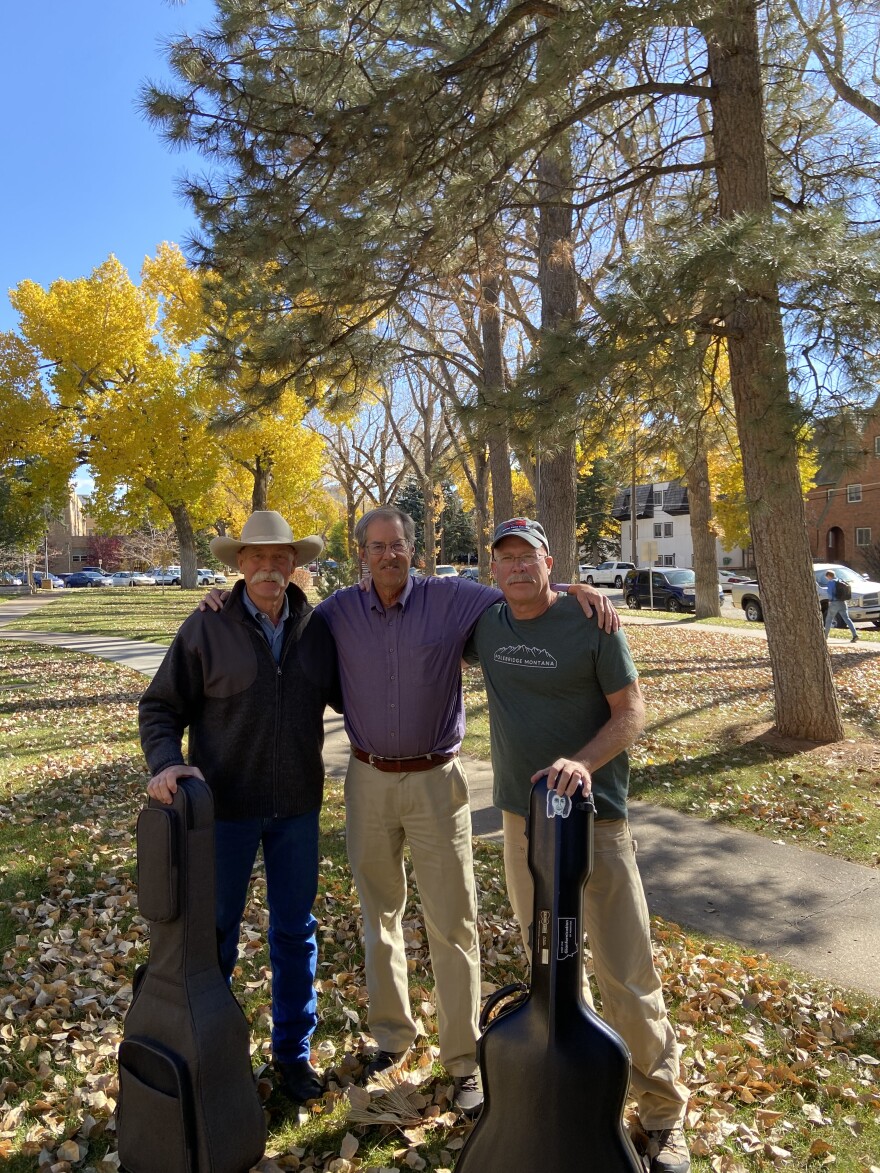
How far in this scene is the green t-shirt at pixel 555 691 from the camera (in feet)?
9.23

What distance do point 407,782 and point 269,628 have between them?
30.6 inches

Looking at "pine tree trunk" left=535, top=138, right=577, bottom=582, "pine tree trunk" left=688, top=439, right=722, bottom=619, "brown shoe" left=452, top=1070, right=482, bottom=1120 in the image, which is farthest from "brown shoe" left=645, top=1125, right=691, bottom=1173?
"pine tree trunk" left=688, top=439, right=722, bottom=619

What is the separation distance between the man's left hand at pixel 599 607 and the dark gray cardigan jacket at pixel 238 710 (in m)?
1.09

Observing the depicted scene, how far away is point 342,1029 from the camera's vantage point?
3781mm

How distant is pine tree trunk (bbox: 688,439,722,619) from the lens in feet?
66.8

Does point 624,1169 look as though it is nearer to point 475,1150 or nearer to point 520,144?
point 475,1150

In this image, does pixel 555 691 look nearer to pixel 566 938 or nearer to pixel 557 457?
pixel 566 938

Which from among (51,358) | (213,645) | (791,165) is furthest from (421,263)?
(51,358)

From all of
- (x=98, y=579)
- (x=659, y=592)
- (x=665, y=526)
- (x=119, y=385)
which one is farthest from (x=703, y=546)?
(x=98, y=579)

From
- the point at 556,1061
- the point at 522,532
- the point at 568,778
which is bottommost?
the point at 556,1061

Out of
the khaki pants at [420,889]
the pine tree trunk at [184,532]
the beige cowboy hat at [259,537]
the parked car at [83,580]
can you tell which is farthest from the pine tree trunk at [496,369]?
the parked car at [83,580]

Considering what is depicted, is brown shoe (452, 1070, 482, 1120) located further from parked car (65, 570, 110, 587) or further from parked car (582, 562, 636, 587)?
parked car (65, 570, 110, 587)

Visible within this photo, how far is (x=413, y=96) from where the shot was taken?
6789 millimetres

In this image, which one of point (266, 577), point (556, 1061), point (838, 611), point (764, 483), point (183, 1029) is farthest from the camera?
point (838, 611)
